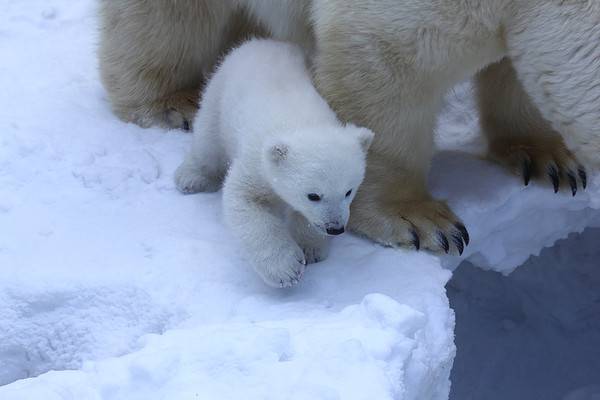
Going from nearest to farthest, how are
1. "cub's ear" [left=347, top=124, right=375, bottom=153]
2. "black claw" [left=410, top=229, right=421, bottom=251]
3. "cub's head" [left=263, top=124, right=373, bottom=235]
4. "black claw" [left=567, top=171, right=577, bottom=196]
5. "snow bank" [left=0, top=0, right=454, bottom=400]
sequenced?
"snow bank" [left=0, top=0, right=454, bottom=400]
"cub's head" [left=263, top=124, right=373, bottom=235]
"cub's ear" [left=347, top=124, right=375, bottom=153]
"black claw" [left=410, top=229, right=421, bottom=251]
"black claw" [left=567, top=171, right=577, bottom=196]

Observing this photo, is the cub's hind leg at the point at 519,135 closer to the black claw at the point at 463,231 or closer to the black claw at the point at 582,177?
the black claw at the point at 582,177

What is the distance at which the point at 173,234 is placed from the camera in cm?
A: 300

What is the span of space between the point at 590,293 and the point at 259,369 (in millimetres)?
2441

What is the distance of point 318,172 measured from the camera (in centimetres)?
258

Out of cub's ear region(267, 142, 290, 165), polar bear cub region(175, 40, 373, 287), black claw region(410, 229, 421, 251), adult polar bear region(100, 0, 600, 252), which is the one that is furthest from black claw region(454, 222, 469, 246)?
cub's ear region(267, 142, 290, 165)

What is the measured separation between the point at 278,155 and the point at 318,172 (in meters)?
0.11

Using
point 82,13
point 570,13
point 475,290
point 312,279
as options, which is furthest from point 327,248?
point 82,13

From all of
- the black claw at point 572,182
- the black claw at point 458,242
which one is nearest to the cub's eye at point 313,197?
the black claw at point 458,242

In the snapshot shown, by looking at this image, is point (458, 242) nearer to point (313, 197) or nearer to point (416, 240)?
point (416, 240)

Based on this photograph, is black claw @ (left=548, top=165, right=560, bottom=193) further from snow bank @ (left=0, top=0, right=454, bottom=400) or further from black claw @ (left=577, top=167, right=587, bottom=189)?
snow bank @ (left=0, top=0, right=454, bottom=400)

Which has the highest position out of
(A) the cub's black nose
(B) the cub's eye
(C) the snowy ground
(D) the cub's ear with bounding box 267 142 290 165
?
(D) the cub's ear with bounding box 267 142 290 165

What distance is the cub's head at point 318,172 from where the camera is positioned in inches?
102

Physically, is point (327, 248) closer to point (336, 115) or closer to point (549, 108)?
point (336, 115)

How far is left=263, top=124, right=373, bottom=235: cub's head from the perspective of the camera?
8.48 ft
